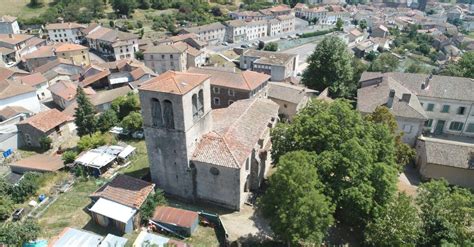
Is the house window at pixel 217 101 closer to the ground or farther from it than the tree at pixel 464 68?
closer to the ground

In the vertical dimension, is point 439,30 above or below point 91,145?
below

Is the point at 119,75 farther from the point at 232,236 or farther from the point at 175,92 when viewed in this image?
the point at 232,236

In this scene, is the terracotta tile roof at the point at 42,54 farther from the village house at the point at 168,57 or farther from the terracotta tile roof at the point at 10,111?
the terracotta tile roof at the point at 10,111

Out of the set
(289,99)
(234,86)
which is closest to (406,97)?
(289,99)

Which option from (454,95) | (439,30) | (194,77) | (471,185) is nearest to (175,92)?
(194,77)

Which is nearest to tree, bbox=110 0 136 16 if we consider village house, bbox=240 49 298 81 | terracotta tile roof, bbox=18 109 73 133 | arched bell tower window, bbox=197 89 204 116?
village house, bbox=240 49 298 81

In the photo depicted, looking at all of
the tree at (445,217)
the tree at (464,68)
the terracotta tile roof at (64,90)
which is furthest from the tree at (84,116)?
the tree at (464,68)

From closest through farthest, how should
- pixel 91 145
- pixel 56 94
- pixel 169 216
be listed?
pixel 169 216 → pixel 91 145 → pixel 56 94

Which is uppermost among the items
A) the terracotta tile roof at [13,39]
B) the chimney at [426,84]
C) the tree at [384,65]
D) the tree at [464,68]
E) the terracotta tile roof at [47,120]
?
the chimney at [426,84]

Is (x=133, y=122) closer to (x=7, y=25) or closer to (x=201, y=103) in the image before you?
(x=201, y=103)
